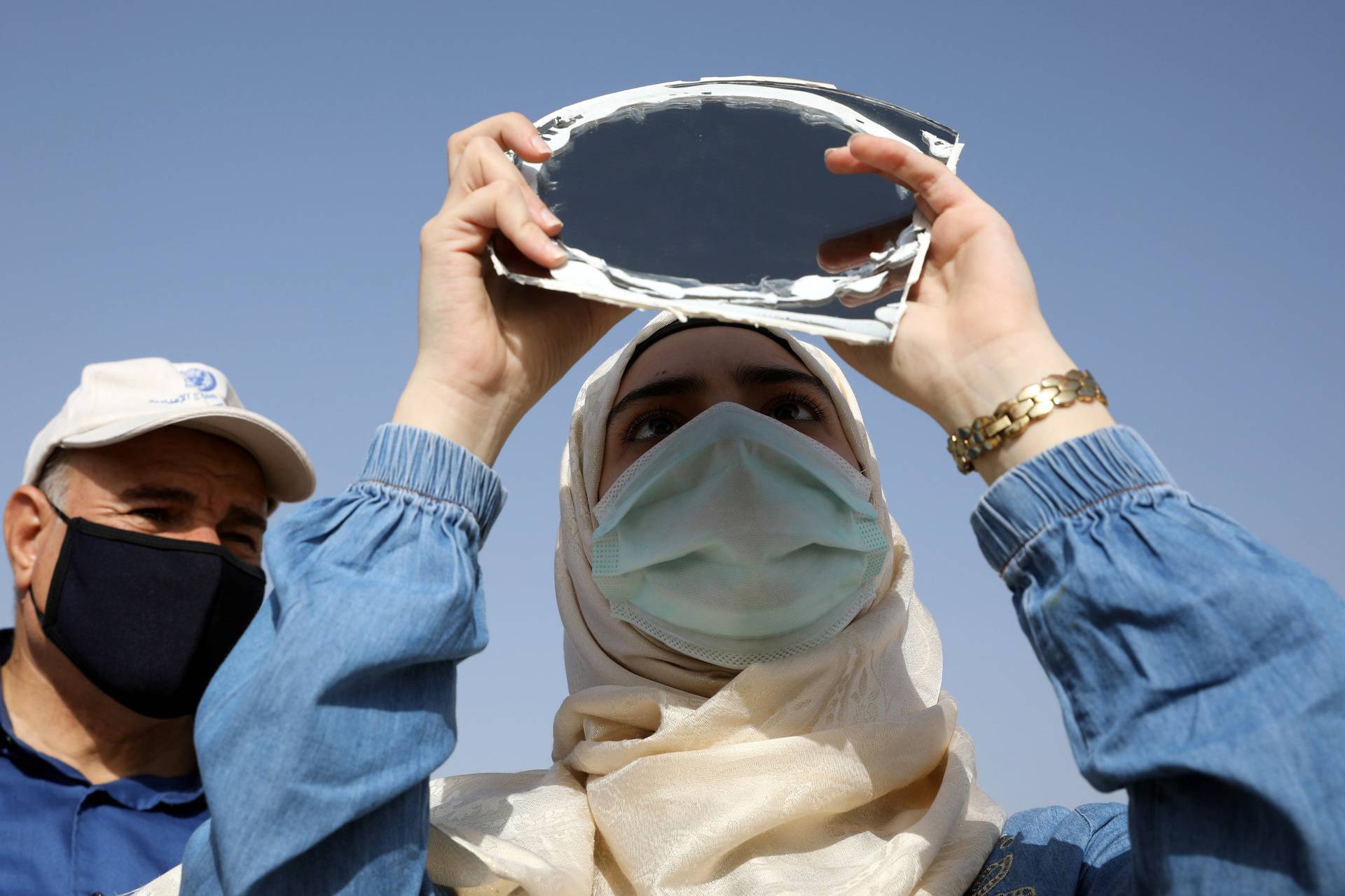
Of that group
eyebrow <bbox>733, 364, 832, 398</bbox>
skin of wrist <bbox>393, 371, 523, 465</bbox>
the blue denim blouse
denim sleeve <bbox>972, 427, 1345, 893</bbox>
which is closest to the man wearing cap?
the blue denim blouse

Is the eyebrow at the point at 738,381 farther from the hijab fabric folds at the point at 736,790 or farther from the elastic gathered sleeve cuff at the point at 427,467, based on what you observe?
the elastic gathered sleeve cuff at the point at 427,467

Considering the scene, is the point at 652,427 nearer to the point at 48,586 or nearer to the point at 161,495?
the point at 161,495

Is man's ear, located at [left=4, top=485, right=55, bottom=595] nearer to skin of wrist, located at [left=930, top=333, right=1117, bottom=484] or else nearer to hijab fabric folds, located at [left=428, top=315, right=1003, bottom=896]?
hijab fabric folds, located at [left=428, top=315, right=1003, bottom=896]

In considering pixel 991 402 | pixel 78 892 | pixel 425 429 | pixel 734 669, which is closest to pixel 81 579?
pixel 78 892

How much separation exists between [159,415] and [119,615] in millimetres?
674

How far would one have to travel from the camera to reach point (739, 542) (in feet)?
9.52

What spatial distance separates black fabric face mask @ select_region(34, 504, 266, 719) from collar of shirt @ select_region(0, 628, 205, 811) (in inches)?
8.1

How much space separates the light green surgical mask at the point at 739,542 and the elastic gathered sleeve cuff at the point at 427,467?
0.64 metres

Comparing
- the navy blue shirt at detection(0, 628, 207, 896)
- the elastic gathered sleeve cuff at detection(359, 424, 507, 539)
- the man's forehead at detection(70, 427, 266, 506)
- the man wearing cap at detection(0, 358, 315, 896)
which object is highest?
the elastic gathered sleeve cuff at detection(359, 424, 507, 539)

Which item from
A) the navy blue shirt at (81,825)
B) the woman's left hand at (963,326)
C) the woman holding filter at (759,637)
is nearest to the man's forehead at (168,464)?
the navy blue shirt at (81,825)

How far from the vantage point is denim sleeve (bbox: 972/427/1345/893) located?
1.86 meters

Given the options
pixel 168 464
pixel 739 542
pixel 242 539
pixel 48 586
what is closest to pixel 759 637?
pixel 739 542

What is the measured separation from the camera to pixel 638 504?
10.1 feet

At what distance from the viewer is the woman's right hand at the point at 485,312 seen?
8.24 ft
